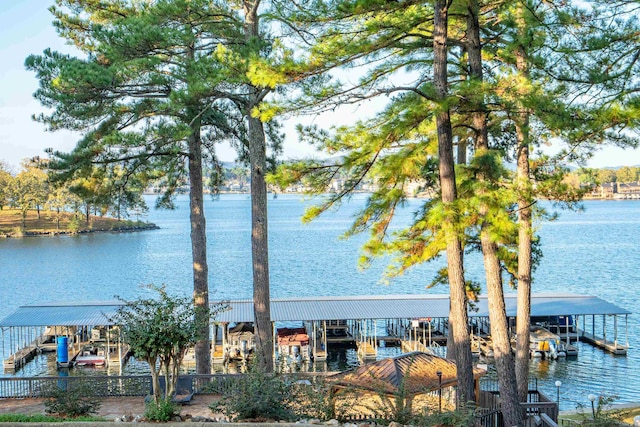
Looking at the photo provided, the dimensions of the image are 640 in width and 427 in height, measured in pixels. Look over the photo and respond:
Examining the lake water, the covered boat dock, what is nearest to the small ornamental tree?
the lake water

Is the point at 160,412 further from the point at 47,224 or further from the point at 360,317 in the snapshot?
the point at 47,224

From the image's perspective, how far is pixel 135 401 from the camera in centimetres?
1373

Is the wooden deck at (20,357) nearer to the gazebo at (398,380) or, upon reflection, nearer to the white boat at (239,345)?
the white boat at (239,345)

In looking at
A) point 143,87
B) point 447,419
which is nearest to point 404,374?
point 447,419

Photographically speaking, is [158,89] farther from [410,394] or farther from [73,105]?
[410,394]

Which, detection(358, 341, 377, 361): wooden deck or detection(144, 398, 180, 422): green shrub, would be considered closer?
detection(144, 398, 180, 422): green shrub

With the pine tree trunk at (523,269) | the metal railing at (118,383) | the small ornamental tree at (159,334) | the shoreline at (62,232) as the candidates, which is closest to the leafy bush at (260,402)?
the small ornamental tree at (159,334)

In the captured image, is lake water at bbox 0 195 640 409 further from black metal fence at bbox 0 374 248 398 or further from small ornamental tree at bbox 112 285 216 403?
small ornamental tree at bbox 112 285 216 403

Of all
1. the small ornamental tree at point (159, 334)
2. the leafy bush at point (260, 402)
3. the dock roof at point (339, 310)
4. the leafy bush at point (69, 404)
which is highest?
the small ornamental tree at point (159, 334)

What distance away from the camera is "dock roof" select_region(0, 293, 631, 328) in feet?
95.6

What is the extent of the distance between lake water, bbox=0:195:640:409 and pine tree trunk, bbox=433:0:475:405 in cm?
1316

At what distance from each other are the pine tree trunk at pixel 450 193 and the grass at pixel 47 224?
297ft

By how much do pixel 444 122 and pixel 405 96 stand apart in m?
0.81

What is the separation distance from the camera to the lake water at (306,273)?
28219 millimetres
